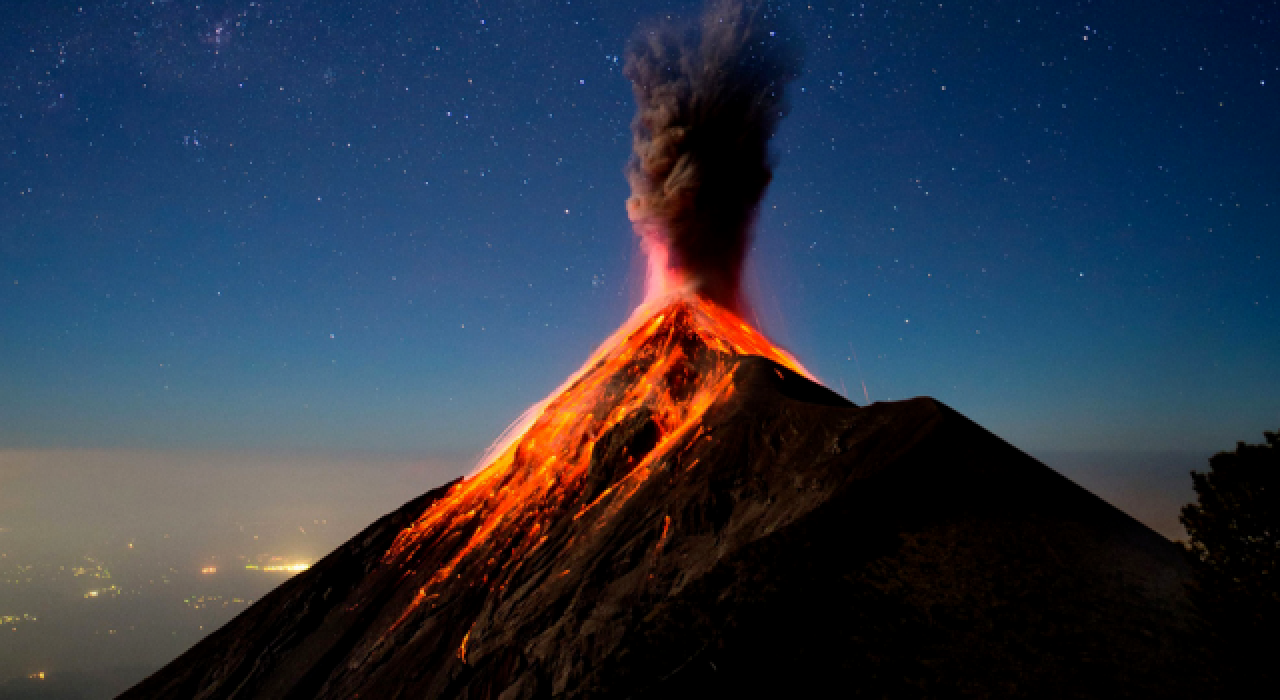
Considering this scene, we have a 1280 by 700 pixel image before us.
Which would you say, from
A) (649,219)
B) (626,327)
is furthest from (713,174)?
(626,327)

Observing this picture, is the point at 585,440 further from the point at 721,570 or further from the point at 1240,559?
the point at 1240,559

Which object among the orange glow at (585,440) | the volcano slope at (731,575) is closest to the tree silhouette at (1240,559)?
the volcano slope at (731,575)

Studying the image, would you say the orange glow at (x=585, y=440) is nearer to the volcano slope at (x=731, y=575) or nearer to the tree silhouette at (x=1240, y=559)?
the volcano slope at (x=731, y=575)

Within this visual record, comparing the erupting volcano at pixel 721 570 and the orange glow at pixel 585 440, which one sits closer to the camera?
the erupting volcano at pixel 721 570

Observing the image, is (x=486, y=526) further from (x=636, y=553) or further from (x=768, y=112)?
(x=768, y=112)

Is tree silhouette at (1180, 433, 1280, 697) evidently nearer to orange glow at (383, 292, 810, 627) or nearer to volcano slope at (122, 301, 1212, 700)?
volcano slope at (122, 301, 1212, 700)

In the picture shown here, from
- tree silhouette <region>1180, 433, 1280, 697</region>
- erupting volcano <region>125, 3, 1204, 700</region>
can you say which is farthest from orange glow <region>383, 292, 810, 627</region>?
tree silhouette <region>1180, 433, 1280, 697</region>
